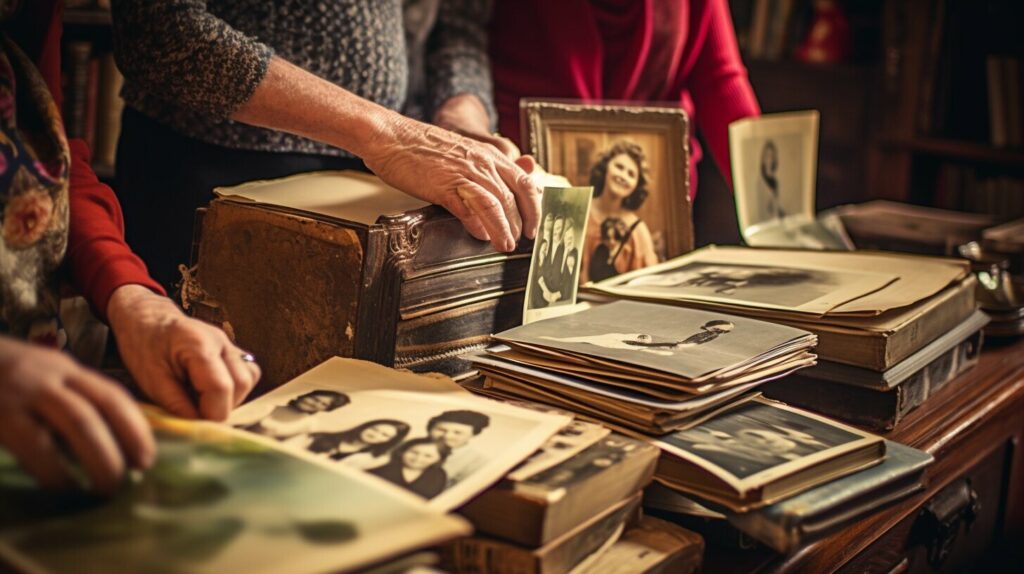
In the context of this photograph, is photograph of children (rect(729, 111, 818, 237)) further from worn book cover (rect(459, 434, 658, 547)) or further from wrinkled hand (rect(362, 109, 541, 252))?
worn book cover (rect(459, 434, 658, 547))

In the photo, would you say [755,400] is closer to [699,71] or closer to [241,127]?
[241,127]

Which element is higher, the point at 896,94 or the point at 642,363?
the point at 896,94

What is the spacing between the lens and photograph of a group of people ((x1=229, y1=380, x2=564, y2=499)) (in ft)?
2.36

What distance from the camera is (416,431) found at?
0.77 meters

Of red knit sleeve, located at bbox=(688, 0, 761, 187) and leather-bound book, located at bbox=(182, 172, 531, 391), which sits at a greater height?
red knit sleeve, located at bbox=(688, 0, 761, 187)

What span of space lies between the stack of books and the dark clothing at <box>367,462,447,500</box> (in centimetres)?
54

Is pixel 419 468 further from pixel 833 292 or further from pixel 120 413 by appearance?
pixel 833 292

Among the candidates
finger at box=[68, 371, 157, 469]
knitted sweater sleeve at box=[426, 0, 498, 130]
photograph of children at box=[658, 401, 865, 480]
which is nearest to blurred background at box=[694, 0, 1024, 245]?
knitted sweater sleeve at box=[426, 0, 498, 130]

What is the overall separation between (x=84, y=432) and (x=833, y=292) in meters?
0.91

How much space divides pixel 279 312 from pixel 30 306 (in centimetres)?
25

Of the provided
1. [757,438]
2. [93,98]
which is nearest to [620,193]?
[757,438]

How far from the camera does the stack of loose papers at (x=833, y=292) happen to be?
113 centimetres

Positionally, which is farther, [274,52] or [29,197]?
[274,52]

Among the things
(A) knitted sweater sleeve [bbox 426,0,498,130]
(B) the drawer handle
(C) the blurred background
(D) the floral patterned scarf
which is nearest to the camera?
(D) the floral patterned scarf
